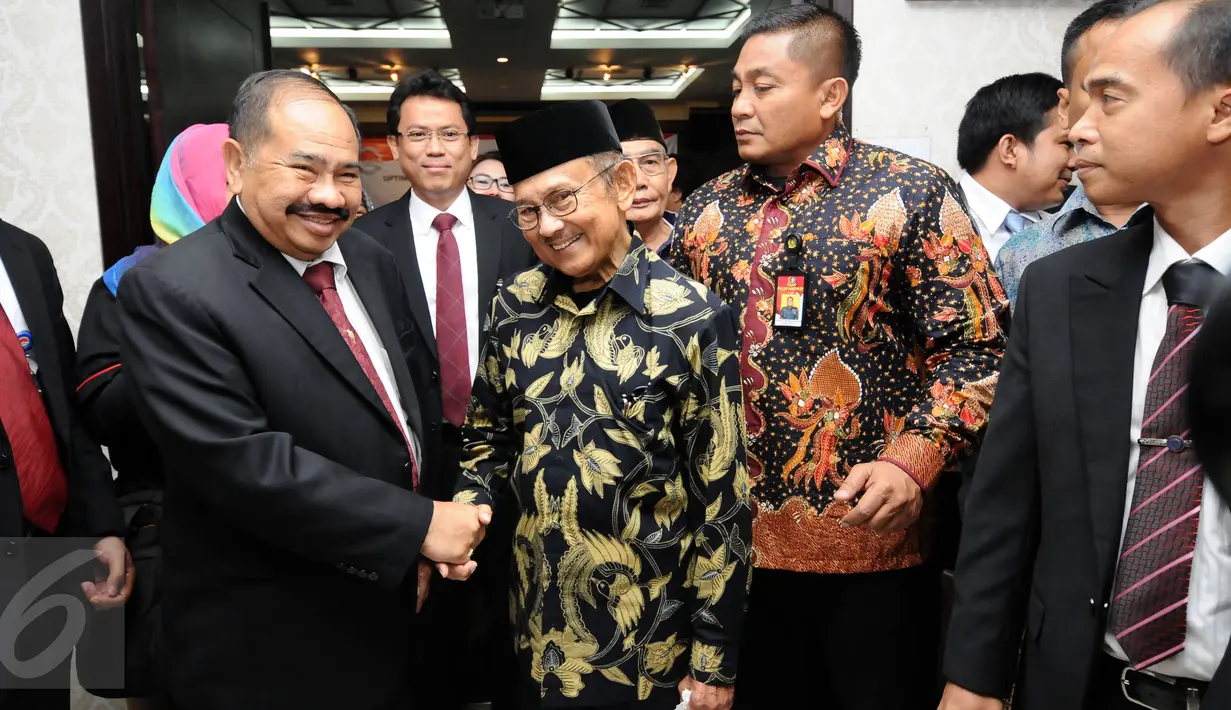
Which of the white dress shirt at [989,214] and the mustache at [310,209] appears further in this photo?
the white dress shirt at [989,214]

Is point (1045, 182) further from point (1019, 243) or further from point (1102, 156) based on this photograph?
point (1102, 156)

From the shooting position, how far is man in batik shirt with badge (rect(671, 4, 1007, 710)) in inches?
65.2

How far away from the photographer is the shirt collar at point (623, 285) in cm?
146

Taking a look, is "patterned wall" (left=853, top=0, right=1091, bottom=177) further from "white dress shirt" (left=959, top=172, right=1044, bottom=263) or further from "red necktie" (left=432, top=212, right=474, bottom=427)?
"red necktie" (left=432, top=212, right=474, bottom=427)

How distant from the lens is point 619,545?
55.9 inches

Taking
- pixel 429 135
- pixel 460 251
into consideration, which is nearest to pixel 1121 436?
pixel 460 251

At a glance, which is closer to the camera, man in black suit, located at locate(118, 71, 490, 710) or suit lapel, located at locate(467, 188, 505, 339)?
man in black suit, located at locate(118, 71, 490, 710)

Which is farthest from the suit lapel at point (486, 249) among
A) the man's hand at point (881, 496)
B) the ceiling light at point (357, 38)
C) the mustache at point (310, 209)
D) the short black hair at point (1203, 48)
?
the ceiling light at point (357, 38)

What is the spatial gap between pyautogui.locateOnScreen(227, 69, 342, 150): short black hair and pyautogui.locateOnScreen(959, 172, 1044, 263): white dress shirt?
6.41 feet

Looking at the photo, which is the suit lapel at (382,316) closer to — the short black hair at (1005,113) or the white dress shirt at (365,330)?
the white dress shirt at (365,330)

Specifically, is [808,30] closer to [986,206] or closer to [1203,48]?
[1203,48]

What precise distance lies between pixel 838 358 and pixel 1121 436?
2.15ft

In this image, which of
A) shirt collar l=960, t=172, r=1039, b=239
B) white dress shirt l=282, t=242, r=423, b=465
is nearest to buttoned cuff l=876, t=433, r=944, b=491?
white dress shirt l=282, t=242, r=423, b=465

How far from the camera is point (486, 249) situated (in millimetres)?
2436
